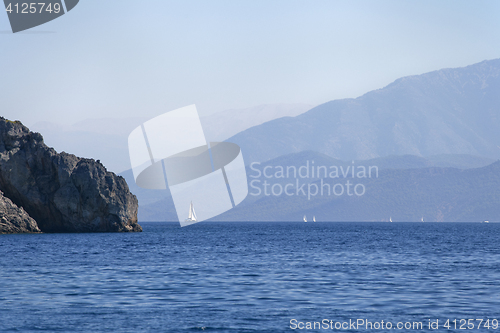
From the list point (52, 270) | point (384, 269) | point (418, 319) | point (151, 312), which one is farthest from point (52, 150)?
point (418, 319)

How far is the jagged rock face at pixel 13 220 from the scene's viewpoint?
292ft

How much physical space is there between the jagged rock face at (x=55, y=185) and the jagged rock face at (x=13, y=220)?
490 centimetres

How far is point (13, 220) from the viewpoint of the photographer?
90875 mm

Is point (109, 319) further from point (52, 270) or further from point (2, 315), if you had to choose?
point (52, 270)

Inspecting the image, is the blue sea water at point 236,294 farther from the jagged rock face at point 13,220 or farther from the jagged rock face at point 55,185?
the jagged rock face at point 55,185

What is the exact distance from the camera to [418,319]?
2217 cm

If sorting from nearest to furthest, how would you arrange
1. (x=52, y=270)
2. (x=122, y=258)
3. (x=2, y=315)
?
(x=2, y=315) → (x=52, y=270) → (x=122, y=258)

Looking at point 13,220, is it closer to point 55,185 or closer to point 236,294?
point 55,185

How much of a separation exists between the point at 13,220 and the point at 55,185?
12.1 m

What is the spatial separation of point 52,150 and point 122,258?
6178 centimetres

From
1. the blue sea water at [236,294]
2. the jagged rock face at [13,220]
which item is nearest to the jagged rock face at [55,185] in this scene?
the jagged rock face at [13,220]

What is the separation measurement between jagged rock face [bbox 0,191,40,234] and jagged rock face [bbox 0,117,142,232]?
490 cm

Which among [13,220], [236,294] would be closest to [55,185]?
[13,220]

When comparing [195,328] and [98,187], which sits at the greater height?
[98,187]
